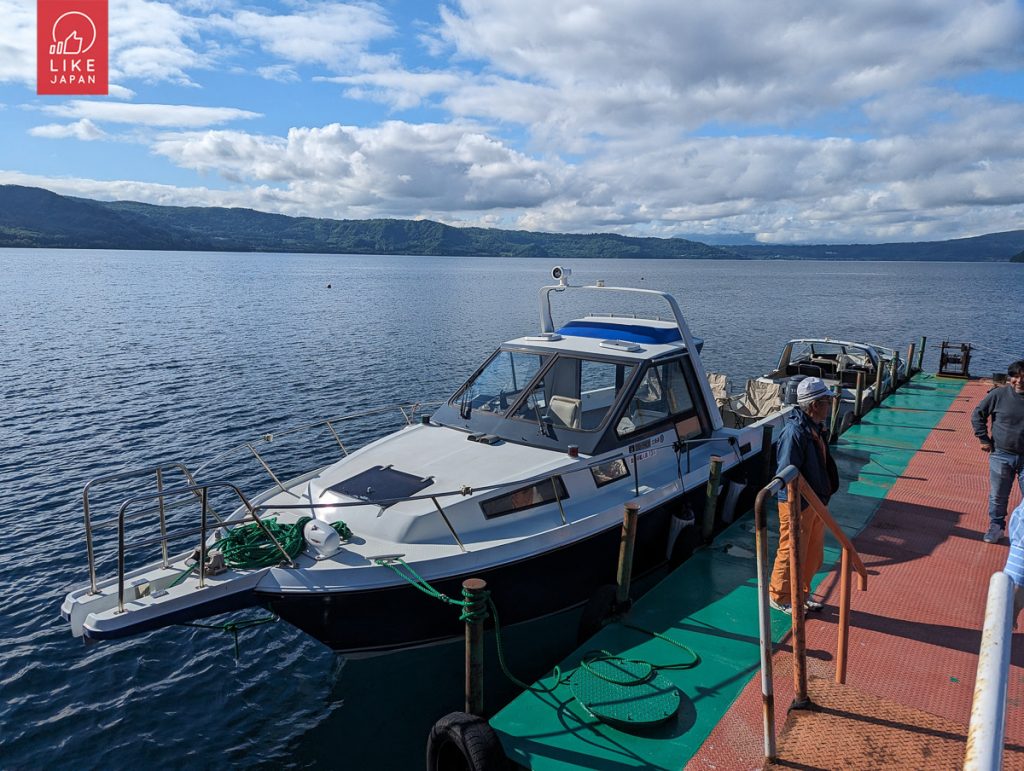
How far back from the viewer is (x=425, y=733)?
7.43 metres

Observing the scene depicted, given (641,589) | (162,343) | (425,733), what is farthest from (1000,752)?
(162,343)

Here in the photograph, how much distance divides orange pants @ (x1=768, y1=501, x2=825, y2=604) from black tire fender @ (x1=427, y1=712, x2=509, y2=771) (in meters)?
2.70

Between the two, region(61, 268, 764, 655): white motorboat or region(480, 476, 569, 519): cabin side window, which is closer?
region(61, 268, 764, 655): white motorboat

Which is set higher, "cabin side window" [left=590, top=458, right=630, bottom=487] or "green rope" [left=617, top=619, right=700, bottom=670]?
"cabin side window" [left=590, top=458, right=630, bottom=487]

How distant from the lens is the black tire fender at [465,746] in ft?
17.2

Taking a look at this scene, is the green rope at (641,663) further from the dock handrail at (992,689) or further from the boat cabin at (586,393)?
the dock handrail at (992,689)

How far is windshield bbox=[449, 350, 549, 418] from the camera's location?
959 centimetres

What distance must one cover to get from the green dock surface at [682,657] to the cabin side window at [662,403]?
1.70 meters

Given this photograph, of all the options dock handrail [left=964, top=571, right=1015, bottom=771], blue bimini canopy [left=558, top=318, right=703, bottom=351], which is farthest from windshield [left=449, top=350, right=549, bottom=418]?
dock handrail [left=964, top=571, right=1015, bottom=771]

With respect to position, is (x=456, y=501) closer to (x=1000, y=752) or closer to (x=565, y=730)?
(x=565, y=730)

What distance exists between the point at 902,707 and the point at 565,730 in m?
2.65

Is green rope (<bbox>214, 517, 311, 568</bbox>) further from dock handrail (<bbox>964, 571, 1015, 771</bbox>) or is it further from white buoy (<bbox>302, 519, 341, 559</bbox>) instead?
dock handrail (<bbox>964, 571, 1015, 771</bbox>)

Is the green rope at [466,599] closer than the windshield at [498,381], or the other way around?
the green rope at [466,599]

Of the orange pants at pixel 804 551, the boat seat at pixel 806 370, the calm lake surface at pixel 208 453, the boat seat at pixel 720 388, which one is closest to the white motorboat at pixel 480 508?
the calm lake surface at pixel 208 453
